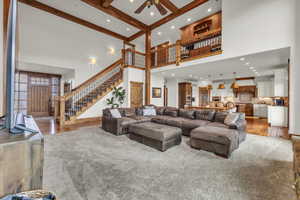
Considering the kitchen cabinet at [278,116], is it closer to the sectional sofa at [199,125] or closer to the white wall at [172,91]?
the sectional sofa at [199,125]

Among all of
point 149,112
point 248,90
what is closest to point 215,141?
point 149,112

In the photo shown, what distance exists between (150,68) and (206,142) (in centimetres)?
548

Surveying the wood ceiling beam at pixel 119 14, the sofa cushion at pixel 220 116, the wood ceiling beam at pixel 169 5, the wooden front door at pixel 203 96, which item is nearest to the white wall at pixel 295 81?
the sofa cushion at pixel 220 116

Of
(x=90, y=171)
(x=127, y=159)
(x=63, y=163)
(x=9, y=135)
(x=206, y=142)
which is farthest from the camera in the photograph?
(x=206, y=142)

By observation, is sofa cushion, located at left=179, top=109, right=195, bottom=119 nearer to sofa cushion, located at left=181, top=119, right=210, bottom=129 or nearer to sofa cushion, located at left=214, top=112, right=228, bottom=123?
sofa cushion, located at left=181, top=119, right=210, bottom=129

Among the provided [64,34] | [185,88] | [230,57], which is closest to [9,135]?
[230,57]

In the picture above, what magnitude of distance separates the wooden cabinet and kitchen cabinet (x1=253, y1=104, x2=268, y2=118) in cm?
401

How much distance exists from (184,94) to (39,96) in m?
9.06

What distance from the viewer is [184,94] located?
9.09m

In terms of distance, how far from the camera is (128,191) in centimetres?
161

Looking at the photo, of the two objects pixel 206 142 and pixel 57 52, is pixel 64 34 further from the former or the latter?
pixel 206 142

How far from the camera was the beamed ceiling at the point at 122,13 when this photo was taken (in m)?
5.33

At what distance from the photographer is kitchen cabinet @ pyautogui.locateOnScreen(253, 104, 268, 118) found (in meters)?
7.81

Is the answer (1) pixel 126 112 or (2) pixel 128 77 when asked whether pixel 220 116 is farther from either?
(2) pixel 128 77
